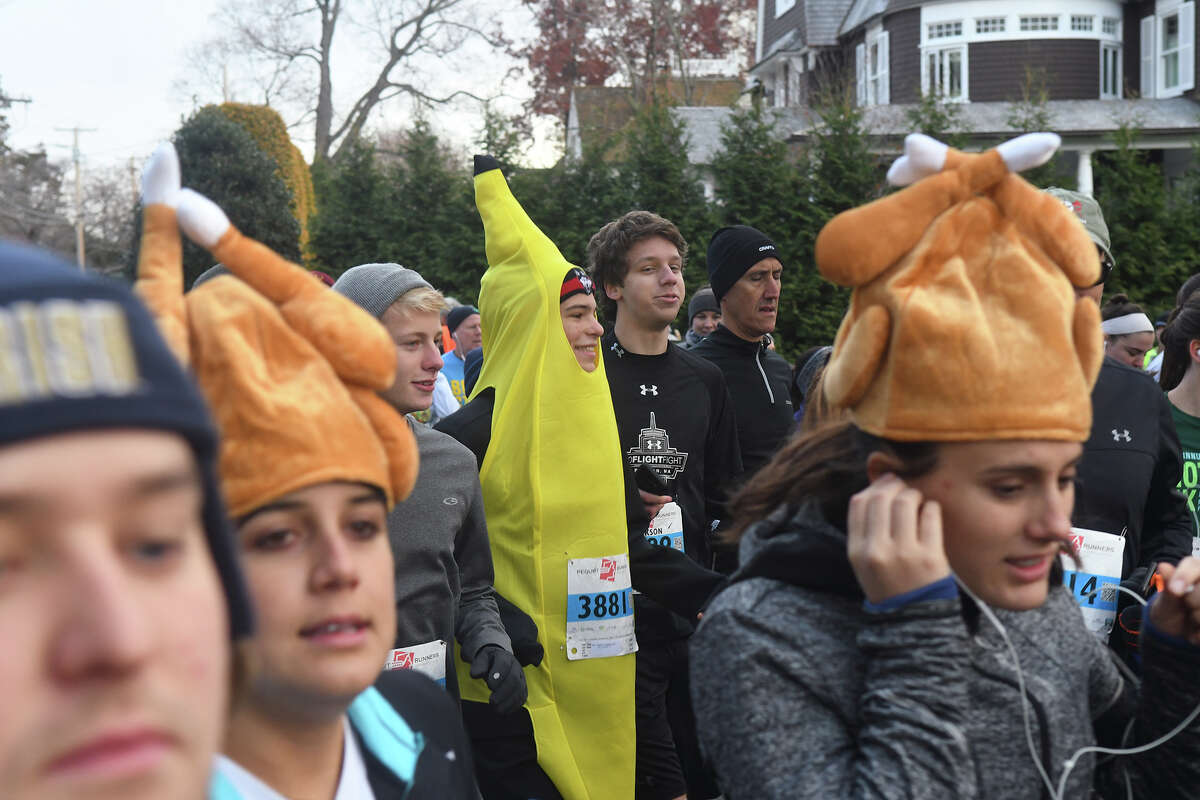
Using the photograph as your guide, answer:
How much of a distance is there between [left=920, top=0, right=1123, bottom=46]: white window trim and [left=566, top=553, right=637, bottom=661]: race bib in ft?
109

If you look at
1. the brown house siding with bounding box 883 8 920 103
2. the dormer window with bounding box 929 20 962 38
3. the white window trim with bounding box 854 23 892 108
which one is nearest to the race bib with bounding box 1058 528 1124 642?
the brown house siding with bounding box 883 8 920 103

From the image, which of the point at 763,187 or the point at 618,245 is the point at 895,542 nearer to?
the point at 618,245

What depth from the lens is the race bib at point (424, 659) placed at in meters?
3.92

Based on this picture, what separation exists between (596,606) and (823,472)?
2673mm

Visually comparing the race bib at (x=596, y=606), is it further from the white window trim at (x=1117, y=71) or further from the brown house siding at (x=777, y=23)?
the brown house siding at (x=777, y=23)

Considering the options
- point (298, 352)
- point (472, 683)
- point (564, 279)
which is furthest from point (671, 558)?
point (298, 352)

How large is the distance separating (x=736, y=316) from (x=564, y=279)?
1995 millimetres

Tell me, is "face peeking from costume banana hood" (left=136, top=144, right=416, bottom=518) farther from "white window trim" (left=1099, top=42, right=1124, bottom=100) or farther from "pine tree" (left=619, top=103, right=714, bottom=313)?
"white window trim" (left=1099, top=42, right=1124, bottom=100)

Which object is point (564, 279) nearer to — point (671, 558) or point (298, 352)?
point (671, 558)

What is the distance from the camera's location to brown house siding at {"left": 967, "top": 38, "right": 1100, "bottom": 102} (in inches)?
1339

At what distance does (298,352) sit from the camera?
183 centimetres

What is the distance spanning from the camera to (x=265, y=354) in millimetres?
1808

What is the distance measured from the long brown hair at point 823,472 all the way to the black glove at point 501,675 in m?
1.72

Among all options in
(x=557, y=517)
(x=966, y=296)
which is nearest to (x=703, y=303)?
(x=557, y=517)
